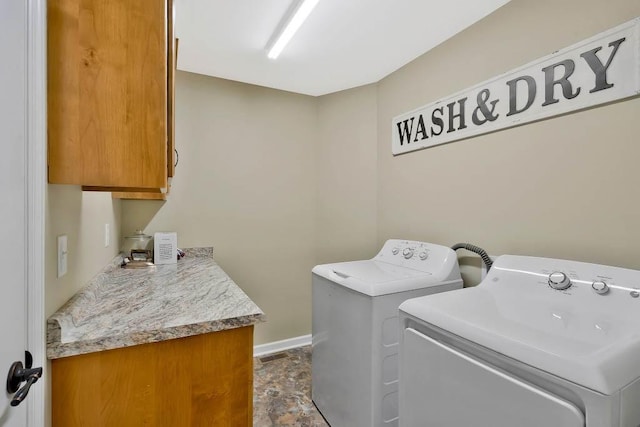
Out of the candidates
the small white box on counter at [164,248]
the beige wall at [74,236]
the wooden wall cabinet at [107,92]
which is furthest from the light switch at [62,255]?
the small white box on counter at [164,248]

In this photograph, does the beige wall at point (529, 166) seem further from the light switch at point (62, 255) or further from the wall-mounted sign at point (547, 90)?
the light switch at point (62, 255)

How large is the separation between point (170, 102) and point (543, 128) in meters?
1.76

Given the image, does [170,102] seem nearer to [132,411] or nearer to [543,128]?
[132,411]

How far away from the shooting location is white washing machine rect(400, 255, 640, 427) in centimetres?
68

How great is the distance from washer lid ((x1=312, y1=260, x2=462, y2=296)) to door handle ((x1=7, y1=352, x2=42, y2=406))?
1.18 meters

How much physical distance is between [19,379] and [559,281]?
5.36 feet

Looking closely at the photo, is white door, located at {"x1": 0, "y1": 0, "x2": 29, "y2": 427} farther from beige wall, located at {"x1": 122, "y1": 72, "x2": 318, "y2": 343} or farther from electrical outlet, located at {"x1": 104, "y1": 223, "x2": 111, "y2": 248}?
beige wall, located at {"x1": 122, "y1": 72, "x2": 318, "y2": 343}

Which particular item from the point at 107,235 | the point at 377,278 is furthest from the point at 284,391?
the point at 107,235

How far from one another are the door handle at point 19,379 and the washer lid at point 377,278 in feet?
3.86

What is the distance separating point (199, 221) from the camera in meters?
2.46

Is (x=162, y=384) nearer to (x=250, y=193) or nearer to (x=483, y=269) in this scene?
(x=483, y=269)

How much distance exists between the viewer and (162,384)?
907mm

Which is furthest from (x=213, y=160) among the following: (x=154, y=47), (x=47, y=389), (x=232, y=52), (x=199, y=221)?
(x=47, y=389)

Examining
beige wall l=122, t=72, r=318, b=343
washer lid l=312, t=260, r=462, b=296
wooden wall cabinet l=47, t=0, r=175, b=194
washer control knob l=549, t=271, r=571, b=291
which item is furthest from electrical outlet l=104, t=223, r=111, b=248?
washer control knob l=549, t=271, r=571, b=291
